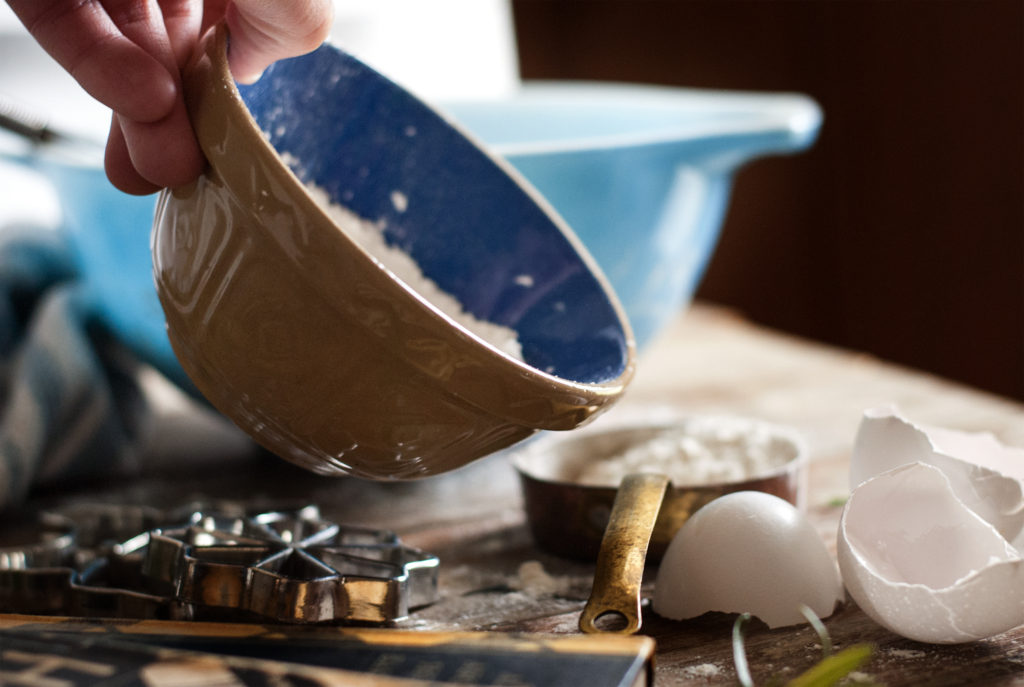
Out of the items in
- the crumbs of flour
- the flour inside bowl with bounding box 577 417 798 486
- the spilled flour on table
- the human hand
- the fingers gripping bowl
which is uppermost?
the human hand

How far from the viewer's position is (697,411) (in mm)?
897

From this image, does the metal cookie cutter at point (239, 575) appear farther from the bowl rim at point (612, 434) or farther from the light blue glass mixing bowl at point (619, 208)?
the light blue glass mixing bowl at point (619, 208)

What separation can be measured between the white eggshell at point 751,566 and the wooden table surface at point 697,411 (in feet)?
0.03

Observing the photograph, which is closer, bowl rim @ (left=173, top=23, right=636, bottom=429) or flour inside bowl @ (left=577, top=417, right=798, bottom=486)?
bowl rim @ (left=173, top=23, right=636, bottom=429)

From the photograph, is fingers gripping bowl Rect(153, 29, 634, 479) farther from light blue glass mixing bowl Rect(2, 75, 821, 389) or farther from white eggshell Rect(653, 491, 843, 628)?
light blue glass mixing bowl Rect(2, 75, 821, 389)

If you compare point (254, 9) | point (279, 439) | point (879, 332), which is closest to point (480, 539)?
point (279, 439)

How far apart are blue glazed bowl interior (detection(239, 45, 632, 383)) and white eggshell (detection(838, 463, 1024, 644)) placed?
0.17 meters

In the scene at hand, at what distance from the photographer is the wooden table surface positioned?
1.36ft

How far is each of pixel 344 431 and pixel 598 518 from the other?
0.17 meters

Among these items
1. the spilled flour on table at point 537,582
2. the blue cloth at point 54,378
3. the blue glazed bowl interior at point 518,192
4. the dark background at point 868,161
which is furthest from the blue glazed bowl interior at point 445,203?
the dark background at point 868,161

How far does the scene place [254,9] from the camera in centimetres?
41

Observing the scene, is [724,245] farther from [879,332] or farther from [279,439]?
[279,439]

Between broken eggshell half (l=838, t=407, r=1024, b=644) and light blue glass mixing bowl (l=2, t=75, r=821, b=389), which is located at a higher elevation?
light blue glass mixing bowl (l=2, t=75, r=821, b=389)

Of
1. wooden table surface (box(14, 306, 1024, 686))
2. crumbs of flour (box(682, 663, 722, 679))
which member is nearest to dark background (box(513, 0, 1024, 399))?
wooden table surface (box(14, 306, 1024, 686))
